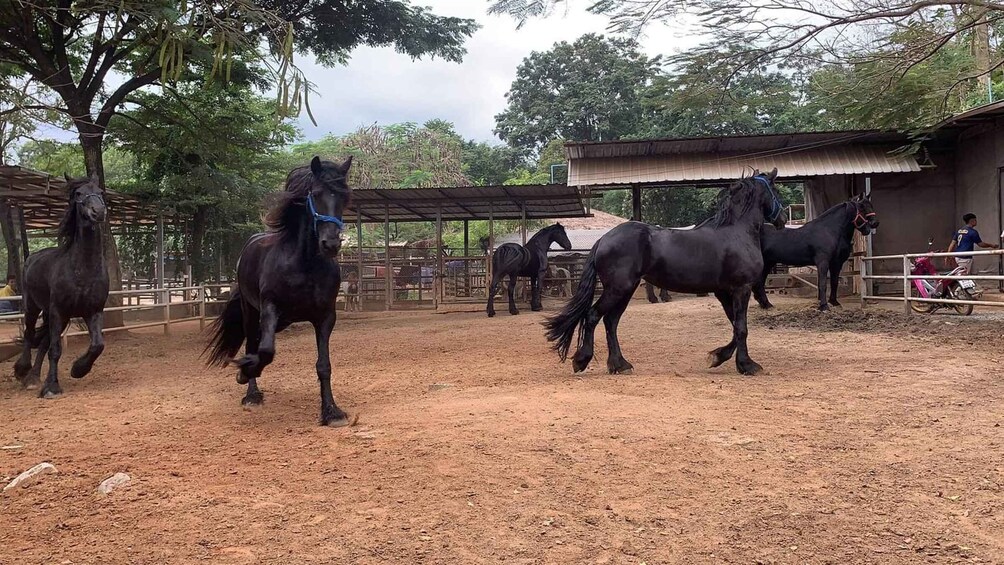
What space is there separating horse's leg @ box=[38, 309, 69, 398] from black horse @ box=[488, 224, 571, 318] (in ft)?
28.2

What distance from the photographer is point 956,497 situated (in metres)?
2.90


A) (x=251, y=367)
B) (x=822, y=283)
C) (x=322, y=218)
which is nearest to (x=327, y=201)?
(x=322, y=218)

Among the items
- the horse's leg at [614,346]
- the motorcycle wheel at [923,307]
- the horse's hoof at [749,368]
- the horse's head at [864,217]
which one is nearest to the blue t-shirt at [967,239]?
the motorcycle wheel at [923,307]

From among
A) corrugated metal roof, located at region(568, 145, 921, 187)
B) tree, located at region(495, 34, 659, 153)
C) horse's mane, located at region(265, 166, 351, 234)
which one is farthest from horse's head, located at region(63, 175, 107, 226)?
tree, located at region(495, 34, 659, 153)

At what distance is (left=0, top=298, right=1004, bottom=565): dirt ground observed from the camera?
2.60m

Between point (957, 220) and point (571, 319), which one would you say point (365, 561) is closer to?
point (571, 319)

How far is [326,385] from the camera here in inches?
185

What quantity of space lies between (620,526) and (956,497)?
5.26ft

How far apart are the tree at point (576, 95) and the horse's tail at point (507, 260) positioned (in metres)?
23.1

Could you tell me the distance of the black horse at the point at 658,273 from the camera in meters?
6.37

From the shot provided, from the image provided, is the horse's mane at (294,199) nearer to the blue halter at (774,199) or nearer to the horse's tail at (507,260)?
the blue halter at (774,199)

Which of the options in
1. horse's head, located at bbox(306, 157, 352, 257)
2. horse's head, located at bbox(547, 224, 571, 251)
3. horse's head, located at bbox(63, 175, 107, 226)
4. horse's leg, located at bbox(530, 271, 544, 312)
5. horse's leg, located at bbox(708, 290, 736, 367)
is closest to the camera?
horse's head, located at bbox(306, 157, 352, 257)

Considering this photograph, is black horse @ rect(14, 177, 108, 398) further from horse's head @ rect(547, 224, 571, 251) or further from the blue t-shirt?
the blue t-shirt

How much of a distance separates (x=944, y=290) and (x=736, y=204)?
5389mm
